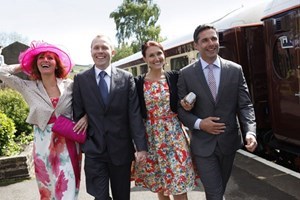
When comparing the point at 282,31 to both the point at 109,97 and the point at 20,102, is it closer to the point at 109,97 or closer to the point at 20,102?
the point at 109,97

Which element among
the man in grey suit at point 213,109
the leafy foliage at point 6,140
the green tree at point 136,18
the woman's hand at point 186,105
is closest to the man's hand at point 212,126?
the man in grey suit at point 213,109

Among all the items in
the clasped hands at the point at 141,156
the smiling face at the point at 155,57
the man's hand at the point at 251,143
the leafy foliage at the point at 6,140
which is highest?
the smiling face at the point at 155,57

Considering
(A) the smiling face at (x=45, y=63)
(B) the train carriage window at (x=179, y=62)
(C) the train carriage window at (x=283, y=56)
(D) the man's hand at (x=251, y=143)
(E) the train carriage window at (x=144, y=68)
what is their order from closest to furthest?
(D) the man's hand at (x=251, y=143)
(A) the smiling face at (x=45, y=63)
(C) the train carriage window at (x=283, y=56)
(B) the train carriage window at (x=179, y=62)
(E) the train carriage window at (x=144, y=68)

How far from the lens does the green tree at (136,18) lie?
42781 millimetres

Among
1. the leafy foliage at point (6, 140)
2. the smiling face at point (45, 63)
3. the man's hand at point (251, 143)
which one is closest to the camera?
the man's hand at point (251, 143)

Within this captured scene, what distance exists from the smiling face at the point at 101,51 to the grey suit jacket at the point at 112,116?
0.10 m

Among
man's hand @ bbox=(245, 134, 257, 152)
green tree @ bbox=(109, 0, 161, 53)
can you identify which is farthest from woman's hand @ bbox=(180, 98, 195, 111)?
green tree @ bbox=(109, 0, 161, 53)

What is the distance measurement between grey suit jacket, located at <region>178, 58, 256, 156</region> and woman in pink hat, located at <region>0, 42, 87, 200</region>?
1.00m

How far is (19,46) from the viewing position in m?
38.4

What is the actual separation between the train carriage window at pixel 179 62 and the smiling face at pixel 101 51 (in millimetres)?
6170

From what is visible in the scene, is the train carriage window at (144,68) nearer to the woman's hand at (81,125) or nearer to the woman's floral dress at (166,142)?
the woman's floral dress at (166,142)

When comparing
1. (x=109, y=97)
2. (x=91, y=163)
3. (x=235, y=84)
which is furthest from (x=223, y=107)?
(x=91, y=163)

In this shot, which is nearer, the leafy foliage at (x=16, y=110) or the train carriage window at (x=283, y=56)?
the train carriage window at (x=283, y=56)

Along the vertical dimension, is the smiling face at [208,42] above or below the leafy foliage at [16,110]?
above
